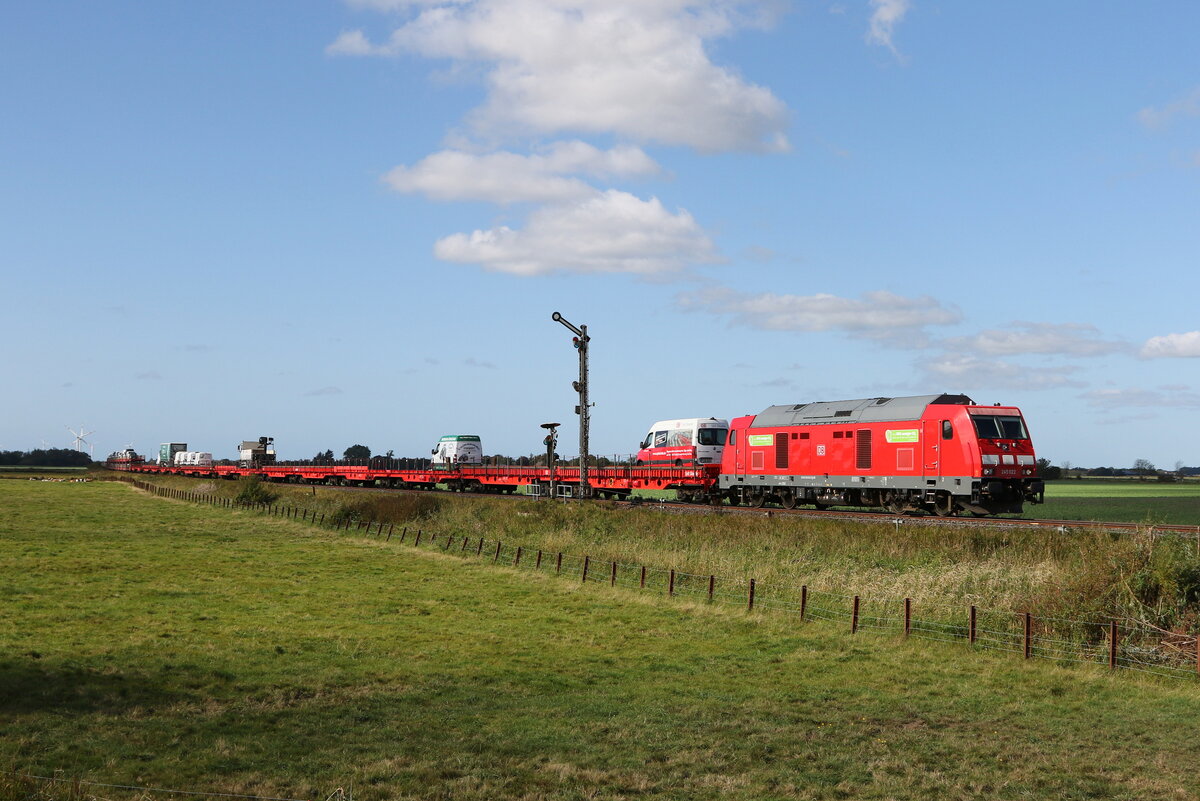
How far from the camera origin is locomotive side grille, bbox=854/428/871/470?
42.3 meters

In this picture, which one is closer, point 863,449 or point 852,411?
point 863,449

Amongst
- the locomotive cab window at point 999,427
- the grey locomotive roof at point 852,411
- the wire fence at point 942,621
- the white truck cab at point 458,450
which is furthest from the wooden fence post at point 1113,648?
the white truck cab at point 458,450

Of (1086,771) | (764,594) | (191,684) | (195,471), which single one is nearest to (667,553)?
(764,594)

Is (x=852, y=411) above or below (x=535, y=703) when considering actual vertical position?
above

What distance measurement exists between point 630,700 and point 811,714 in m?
3.06

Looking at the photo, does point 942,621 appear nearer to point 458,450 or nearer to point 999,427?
point 999,427

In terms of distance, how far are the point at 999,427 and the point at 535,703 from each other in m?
26.6

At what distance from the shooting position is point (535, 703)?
56.3ft

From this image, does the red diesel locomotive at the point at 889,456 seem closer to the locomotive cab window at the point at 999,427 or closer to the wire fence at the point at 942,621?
the locomotive cab window at the point at 999,427

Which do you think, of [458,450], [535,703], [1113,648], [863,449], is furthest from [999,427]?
[458,450]

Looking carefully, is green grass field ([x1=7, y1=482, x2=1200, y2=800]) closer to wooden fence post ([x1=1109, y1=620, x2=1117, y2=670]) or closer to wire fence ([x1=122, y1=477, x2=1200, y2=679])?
wooden fence post ([x1=1109, y1=620, x2=1117, y2=670])

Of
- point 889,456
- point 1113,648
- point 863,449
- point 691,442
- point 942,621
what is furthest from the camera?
point 691,442

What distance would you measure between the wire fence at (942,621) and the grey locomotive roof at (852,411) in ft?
46.0

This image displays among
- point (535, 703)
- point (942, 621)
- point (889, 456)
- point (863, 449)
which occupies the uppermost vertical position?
point (863, 449)
